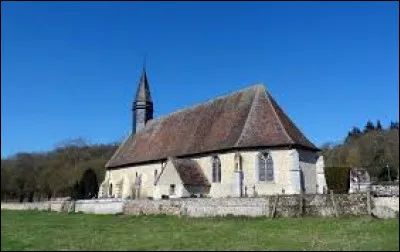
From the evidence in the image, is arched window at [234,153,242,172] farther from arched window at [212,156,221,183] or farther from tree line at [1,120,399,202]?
tree line at [1,120,399,202]

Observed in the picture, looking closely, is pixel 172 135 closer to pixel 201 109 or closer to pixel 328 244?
pixel 201 109

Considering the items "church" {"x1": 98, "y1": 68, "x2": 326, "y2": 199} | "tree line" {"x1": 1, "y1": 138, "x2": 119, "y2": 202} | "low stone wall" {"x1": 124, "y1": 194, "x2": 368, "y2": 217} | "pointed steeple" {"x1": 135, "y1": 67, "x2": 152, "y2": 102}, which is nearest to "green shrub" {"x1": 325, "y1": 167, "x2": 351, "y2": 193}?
"church" {"x1": 98, "y1": 68, "x2": 326, "y2": 199}

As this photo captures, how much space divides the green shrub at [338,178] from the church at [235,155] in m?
6.03

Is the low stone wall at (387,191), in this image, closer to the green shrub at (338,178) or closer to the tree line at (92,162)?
the green shrub at (338,178)

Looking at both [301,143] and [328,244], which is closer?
[328,244]

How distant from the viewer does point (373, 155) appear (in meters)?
74.1

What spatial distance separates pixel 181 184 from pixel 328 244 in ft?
66.7

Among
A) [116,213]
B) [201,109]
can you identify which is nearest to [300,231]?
[116,213]

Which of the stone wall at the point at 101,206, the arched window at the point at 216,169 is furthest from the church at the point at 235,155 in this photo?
the stone wall at the point at 101,206

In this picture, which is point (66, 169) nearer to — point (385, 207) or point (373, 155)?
point (373, 155)

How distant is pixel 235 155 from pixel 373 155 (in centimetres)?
4676

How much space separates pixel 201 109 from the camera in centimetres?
4247

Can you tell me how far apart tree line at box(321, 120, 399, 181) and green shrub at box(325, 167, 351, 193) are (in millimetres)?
24243

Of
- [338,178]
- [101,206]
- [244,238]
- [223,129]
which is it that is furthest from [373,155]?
[244,238]
